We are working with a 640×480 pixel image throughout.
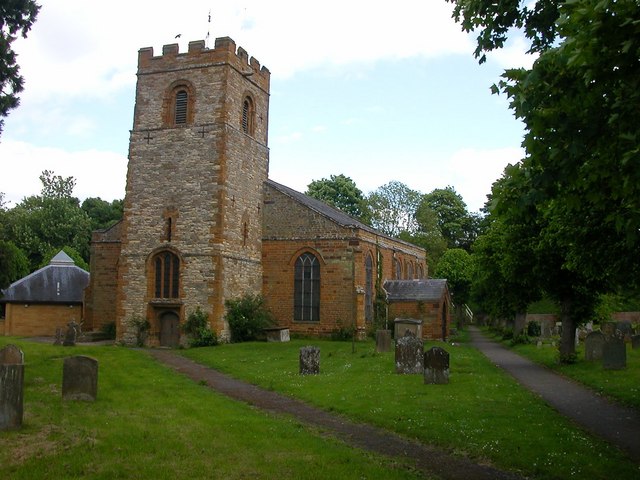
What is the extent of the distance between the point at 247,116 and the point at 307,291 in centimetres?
972

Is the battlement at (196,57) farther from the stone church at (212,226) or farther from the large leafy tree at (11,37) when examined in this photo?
the large leafy tree at (11,37)

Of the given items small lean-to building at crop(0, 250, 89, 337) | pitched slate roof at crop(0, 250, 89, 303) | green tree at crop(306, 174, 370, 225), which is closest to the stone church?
small lean-to building at crop(0, 250, 89, 337)

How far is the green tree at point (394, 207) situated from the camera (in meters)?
69.7

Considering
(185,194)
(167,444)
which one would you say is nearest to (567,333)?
(167,444)

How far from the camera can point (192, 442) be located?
9.95 m

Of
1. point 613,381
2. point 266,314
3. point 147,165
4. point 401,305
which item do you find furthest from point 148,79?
point 613,381

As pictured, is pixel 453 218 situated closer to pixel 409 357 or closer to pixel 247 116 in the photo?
pixel 247 116

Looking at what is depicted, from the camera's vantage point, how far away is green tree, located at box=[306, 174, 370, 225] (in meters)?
72.4

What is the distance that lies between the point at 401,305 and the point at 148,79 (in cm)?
1835

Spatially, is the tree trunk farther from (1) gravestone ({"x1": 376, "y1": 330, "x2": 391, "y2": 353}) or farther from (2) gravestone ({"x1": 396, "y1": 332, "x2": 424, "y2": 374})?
(2) gravestone ({"x1": 396, "y1": 332, "x2": 424, "y2": 374})

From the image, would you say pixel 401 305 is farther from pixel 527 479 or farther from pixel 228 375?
pixel 527 479

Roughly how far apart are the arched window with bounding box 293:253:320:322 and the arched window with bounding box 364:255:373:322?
3.16m

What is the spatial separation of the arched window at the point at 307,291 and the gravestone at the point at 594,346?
47.9 feet

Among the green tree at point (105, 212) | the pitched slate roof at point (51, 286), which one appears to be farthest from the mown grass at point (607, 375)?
the green tree at point (105, 212)
